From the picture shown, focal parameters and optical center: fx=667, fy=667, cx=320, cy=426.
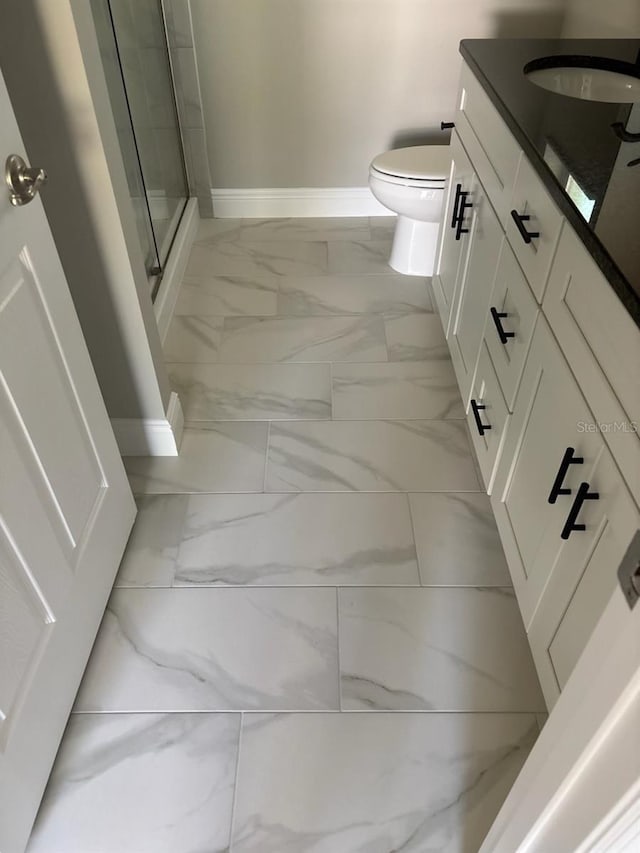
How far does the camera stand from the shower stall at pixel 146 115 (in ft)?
7.01

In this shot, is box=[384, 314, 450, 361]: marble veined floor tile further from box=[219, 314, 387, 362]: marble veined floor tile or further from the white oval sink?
the white oval sink

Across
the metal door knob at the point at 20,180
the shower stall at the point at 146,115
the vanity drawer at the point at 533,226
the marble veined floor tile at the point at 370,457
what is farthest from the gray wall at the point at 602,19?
the metal door knob at the point at 20,180

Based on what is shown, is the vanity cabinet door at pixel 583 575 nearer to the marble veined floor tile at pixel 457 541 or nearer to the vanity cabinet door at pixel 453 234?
the marble veined floor tile at pixel 457 541

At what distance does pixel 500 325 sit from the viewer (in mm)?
1514

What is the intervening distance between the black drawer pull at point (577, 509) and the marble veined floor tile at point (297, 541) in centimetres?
59

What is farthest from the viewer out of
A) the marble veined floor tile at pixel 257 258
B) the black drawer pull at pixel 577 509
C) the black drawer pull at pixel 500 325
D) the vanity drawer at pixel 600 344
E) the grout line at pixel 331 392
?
the marble veined floor tile at pixel 257 258

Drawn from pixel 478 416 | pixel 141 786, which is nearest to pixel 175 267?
pixel 478 416

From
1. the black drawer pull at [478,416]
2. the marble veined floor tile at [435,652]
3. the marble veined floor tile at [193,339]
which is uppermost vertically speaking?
the black drawer pull at [478,416]

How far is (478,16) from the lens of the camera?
2.66 m

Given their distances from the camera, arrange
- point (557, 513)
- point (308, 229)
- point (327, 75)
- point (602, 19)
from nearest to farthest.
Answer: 1. point (557, 513)
2. point (602, 19)
3. point (327, 75)
4. point (308, 229)

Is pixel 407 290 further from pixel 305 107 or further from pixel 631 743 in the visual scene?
pixel 631 743

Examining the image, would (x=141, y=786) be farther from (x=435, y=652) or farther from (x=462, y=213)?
(x=462, y=213)

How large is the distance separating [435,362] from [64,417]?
4.50 feet

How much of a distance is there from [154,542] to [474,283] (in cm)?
110
